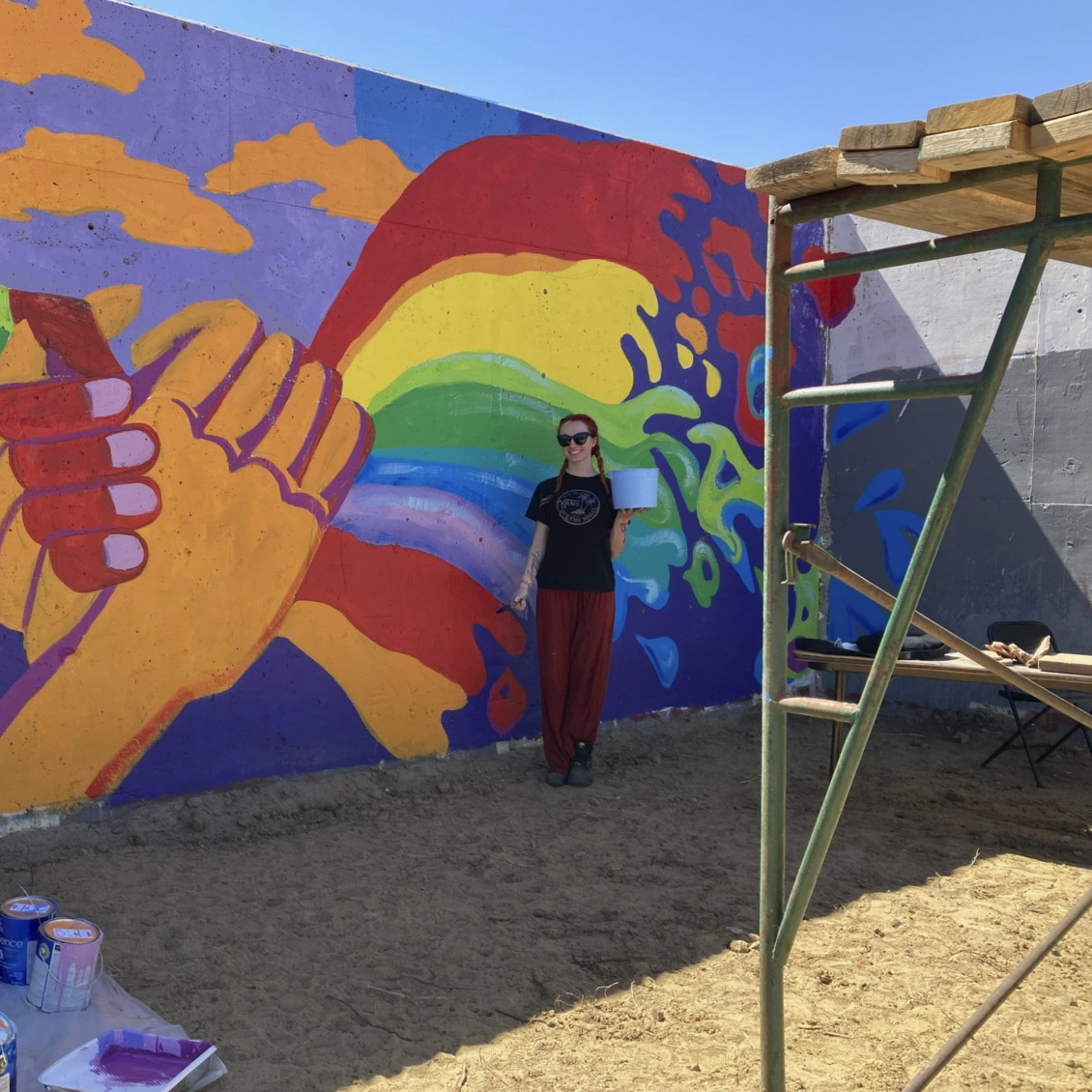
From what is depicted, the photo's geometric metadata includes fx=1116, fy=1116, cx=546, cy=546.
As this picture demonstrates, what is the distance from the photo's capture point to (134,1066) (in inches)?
112

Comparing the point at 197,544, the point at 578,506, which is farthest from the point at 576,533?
the point at 197,544

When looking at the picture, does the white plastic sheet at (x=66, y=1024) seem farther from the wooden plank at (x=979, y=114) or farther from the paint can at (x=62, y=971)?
the wooden plank at (x=979, y=114)

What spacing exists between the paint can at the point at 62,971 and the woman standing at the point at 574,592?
9.76 feet

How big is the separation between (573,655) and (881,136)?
400 centimetres

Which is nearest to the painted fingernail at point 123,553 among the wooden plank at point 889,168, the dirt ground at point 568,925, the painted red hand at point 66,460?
the painted red hand at point 66,460

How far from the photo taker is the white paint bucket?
551 centimetres

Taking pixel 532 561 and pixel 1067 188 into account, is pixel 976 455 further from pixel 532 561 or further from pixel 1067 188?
pixel 1067 188

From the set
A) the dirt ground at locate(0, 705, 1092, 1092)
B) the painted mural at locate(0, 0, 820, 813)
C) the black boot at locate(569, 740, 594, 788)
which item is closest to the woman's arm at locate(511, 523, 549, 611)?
the painted mural at locate(0, 0, 820, 813)

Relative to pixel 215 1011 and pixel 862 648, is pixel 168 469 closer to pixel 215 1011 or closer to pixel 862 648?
pixel 215 1011

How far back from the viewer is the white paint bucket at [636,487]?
551 centimetres

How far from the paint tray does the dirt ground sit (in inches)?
4.4

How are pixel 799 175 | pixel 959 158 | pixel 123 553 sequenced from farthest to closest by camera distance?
pixel 123 553 < pixel 799 175 < pixel 959 158

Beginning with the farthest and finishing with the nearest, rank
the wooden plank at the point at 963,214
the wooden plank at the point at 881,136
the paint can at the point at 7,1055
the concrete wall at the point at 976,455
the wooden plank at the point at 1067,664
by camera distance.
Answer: the concrete wall at the point at 976,455 → the wooden plank at the point at 1067,664 → the paint can at the point at 7,1055 → the wooden plank at the point at 963,214 → the wooden plank at the point at 881,136

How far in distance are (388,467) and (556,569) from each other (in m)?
0.99
